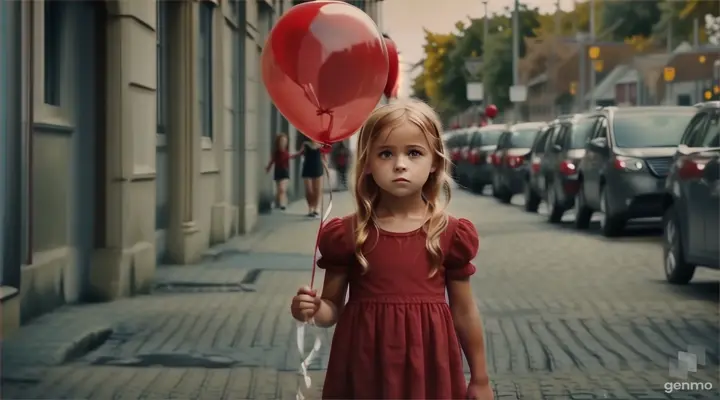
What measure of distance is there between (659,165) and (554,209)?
480cm

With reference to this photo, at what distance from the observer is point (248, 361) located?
8.87 meters

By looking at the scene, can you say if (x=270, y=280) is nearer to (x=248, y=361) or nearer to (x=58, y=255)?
(x=58, y=255)

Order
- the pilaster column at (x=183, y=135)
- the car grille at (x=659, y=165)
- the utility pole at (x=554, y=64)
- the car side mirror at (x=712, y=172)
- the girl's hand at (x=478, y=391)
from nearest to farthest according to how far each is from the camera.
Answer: the girl's hand at (x=478, y=391) < the car side mirror at (x=712, y=172) < the pilaster column at (x=183, y=135) < the car grille at (x=659, y=165) < the utility pole at (x=554, y=64)

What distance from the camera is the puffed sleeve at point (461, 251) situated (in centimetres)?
430

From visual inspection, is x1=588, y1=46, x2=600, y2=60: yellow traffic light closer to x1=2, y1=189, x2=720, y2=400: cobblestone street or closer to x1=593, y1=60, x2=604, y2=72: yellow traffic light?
x1=593, y1=60, x2=604, y2=72: yellow traffic light

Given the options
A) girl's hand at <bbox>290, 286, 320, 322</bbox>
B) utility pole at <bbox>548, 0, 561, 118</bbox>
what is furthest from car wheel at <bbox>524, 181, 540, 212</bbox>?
girl's hand at <bbox>290, 286, 320, 322</bbox>

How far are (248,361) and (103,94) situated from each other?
Result: 9.62 feet

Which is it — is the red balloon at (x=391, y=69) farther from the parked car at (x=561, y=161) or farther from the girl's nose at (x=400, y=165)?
the parked car at (x=561, y=161)

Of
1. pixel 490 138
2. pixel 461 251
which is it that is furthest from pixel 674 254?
pixel 490 138

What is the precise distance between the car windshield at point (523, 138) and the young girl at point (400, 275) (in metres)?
23.7

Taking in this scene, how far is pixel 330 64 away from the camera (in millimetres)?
4863

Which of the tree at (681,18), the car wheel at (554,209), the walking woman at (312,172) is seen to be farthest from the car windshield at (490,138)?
the car wheel at (554,209)

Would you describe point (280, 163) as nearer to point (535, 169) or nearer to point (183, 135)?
point (535, 169)

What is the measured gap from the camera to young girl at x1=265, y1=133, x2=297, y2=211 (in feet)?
75.4
